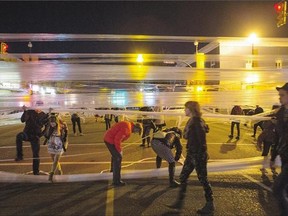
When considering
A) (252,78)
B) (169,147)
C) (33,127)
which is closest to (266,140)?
(252,78)

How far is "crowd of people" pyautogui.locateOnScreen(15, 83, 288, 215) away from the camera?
4172 millimetres

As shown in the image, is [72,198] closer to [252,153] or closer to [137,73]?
[137,73]

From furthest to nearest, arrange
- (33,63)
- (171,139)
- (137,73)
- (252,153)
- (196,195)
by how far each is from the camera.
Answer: (252,153)
(137,73)
(33,63)
(171,139)
(196,195)

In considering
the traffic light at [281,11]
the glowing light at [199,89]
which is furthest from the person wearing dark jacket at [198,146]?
the traffic light at [281,11]

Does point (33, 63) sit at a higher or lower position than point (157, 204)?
higher

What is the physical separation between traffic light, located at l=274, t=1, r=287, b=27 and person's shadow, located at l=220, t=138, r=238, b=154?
5.40m

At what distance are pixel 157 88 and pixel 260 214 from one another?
154 inches

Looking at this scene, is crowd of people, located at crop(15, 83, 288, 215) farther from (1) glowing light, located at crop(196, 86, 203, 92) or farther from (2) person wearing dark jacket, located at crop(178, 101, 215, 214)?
(1) glowing light, located at crop(196, 86, 203, 92)

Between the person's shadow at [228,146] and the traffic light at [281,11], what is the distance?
17.7 feet

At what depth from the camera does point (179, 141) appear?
6.12 m

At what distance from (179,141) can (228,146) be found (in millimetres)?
5201

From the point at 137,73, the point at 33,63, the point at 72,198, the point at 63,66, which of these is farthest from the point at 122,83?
the point at 72,198

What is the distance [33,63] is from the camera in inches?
255

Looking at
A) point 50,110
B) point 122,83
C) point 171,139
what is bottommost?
point 171,139
